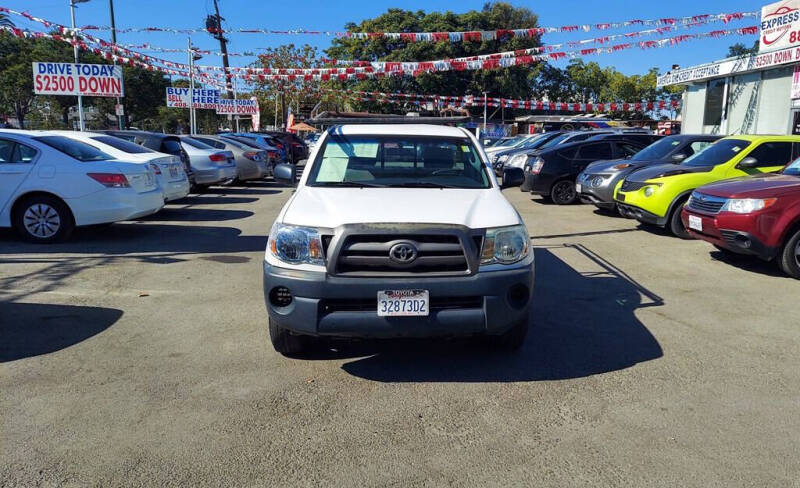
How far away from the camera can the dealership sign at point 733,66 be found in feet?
54.4

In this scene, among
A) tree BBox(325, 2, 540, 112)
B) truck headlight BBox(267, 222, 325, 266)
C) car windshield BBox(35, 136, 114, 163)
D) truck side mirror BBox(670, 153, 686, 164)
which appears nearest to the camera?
truck headlight BBox(267, 222, 325, 266)

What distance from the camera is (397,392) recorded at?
12.6ft

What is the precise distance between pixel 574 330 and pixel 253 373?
8.61 feet

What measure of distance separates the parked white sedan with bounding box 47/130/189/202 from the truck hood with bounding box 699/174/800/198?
8055mm

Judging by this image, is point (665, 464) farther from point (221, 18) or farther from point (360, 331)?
point (221, 18)

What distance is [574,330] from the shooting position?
5.00 metres

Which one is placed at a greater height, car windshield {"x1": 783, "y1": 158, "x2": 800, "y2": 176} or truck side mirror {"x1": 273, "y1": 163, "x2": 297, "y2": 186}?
car windshield {"x1": 783, "y1": 158, "x2": 800, "y2": 176}

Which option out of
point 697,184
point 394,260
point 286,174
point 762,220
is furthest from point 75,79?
point 762,220

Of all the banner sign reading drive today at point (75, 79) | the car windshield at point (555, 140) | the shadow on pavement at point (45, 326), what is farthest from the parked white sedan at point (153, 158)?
the car windshield at point (555, 140)

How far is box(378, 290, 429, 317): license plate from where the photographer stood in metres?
3.70

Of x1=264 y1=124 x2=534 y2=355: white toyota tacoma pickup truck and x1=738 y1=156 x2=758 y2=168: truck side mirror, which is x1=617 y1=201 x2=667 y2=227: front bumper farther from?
x1=264 y1=124 x2=534 y2=355: white toyota tacoma pickup truck

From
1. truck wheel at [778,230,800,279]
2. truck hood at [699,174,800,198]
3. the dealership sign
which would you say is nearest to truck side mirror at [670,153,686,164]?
truck hood at [699,174,800,198]

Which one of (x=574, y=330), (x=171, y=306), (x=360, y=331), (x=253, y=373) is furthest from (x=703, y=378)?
(x=171, y=306)

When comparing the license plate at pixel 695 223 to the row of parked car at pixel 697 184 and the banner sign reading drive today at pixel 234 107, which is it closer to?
the row of parked car at pixel 697 184
